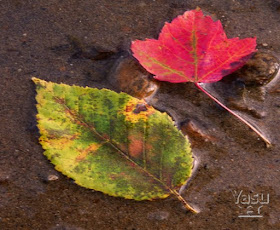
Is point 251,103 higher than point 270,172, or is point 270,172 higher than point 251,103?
point 251,103

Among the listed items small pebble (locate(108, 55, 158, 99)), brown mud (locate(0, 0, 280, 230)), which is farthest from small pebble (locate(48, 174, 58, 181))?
small pebble (locate(108, 55, 158, 99))

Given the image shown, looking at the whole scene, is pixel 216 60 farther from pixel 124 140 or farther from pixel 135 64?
pixel 124 140

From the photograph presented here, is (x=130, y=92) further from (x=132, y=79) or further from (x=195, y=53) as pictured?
(x=195, y=53)

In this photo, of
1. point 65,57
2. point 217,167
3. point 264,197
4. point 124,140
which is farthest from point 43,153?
point 264,197

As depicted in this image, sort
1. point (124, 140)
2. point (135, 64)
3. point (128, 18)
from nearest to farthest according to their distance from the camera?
1. point (124, 140)
2. point (135, 64)
3. point (128, 18)

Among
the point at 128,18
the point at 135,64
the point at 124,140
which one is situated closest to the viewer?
the point at 124,140

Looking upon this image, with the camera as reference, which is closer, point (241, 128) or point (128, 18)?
point (241, 128)
